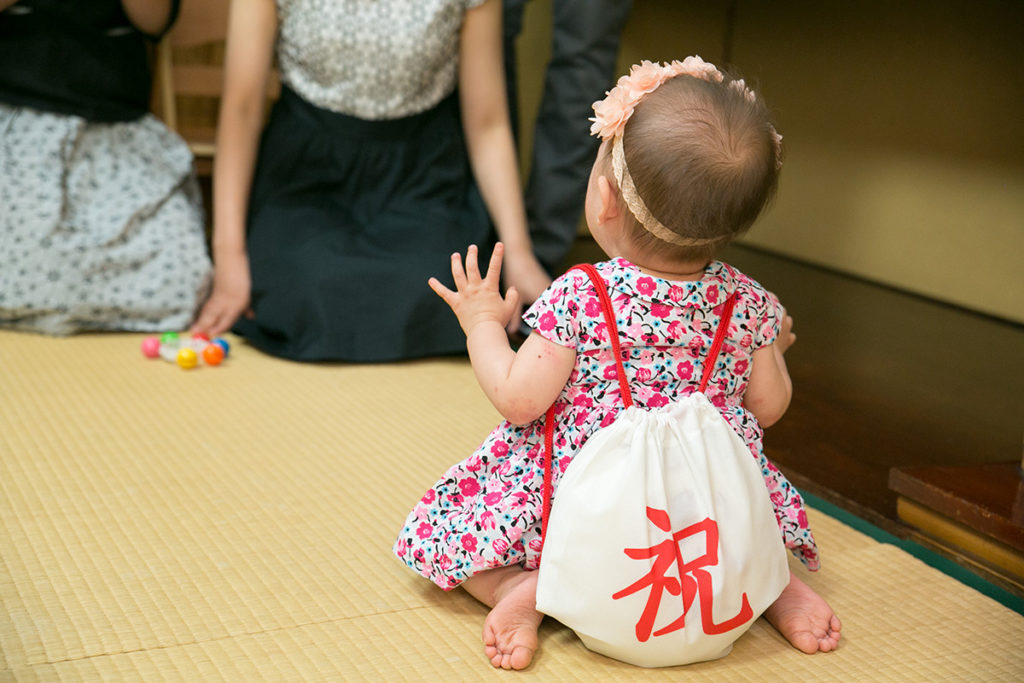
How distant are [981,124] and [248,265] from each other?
1.43 meters

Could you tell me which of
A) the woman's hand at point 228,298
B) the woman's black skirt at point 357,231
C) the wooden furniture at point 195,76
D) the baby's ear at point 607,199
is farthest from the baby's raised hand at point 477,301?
the wooden furniture at point 195,76

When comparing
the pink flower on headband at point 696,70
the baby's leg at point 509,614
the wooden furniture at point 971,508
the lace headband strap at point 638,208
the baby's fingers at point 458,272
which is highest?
the pink flower on headband at point 696,70

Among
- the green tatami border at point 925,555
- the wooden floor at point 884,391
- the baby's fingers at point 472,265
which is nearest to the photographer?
the baby's fingers at point 472,265

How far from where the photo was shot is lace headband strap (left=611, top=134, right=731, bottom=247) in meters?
0.80

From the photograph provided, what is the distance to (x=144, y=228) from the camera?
5.73 feet

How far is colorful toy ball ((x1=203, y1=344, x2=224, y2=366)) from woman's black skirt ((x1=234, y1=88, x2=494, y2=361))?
0.31 ft

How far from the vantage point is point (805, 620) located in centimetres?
89

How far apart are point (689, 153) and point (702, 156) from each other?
0.01 m

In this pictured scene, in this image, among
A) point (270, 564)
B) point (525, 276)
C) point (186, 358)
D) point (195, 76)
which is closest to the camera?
point (270, 564)

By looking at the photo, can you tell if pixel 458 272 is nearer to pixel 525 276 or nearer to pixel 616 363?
pixel 616 363

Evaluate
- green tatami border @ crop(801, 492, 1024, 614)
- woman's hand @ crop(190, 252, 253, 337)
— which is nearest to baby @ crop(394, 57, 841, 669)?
green tatami border @ crop(801, 492, 1024, 614)

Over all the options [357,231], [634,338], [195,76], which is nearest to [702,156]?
[634,338]

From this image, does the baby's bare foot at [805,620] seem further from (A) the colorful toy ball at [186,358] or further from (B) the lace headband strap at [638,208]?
(A) the colorful toy ball at [186,358]

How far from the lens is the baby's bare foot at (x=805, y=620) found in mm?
875
